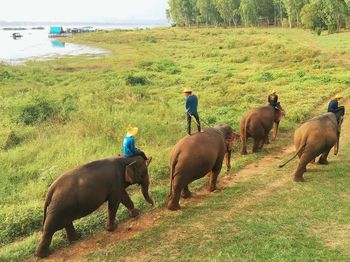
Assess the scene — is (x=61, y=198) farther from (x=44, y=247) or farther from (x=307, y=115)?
(x=307, y=115)

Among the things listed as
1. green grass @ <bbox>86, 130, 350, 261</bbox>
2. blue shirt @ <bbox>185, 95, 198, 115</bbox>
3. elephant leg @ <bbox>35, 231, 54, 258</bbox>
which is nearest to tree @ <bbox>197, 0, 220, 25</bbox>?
blue shirt @ <bbox>185, 95, 198, 115</bbox>

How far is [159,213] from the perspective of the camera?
951cm

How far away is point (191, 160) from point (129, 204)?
1.74 meters

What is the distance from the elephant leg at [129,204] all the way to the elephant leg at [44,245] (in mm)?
1842

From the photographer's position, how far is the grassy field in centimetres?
1045

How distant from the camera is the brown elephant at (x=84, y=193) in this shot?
303 inches

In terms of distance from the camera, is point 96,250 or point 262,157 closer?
point 96,250

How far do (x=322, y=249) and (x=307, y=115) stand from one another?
11.0 m

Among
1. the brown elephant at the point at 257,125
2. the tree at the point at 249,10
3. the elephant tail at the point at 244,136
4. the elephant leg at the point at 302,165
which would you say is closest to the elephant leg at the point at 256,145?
the brown elephant at the point at 257,125

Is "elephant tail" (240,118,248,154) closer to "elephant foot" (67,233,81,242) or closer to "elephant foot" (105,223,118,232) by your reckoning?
"elephant foot" (105,223,118,232)

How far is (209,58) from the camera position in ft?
129

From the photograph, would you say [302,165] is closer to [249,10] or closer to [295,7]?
[295,7]

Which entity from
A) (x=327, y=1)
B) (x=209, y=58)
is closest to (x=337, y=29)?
(x=327, y=1)

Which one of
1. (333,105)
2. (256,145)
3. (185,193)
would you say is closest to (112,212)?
(185,193)
